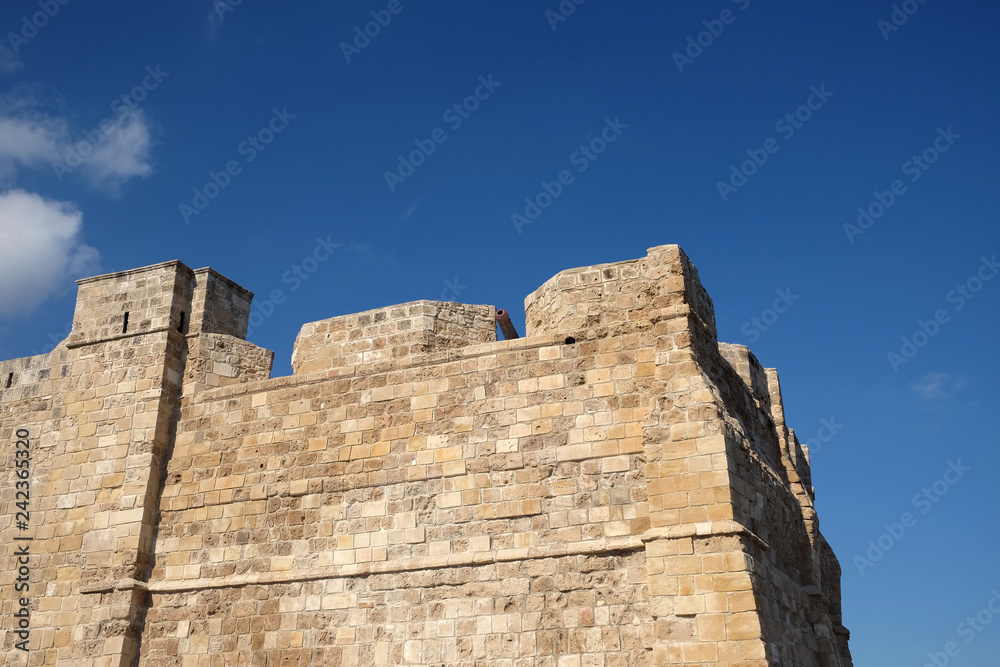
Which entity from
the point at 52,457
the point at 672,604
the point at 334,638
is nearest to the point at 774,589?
the point at 672,604

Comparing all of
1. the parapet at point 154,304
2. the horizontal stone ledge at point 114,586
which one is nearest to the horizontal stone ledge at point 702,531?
the horizontal stone ledge at point 114,586

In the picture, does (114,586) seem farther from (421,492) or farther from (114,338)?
(421,492)

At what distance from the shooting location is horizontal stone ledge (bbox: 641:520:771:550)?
7.36m

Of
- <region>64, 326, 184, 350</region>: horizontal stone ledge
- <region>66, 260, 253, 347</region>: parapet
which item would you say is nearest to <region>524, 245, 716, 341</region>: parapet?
<region>66, 260, 253, 347</region>: parapet

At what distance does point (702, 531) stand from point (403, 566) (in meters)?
Result: 2.81

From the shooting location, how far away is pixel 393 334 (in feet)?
32.4

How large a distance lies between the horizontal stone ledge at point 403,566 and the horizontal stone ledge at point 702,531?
227mm

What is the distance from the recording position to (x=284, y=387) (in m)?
9.81

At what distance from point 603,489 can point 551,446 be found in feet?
2.15

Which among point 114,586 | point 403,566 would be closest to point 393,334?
point 403,566


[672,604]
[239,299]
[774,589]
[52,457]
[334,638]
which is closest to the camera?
[672,604]

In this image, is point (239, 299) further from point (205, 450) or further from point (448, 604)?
point (448, 604)

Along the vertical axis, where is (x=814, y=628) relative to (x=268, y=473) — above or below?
below

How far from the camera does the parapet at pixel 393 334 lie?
9.79 m
